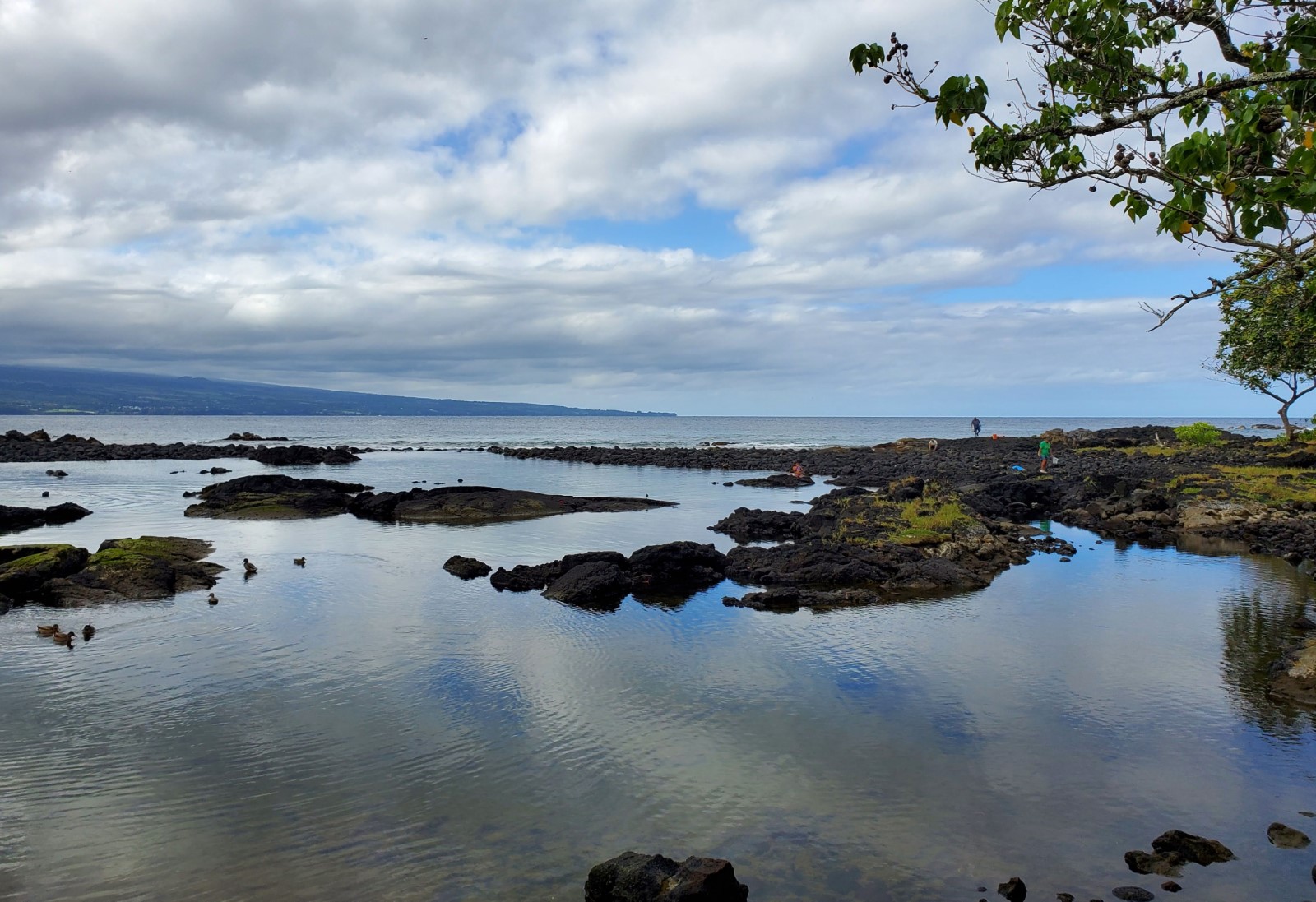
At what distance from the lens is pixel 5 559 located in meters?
19.7

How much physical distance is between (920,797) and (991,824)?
818 millimetres

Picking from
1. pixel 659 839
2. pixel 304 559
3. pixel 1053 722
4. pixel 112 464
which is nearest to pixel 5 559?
pixel 304 559

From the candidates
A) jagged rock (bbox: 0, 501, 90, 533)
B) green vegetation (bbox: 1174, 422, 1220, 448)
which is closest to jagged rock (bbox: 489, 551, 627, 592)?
jagged rock (bbox: 0, 501, 90, 533)

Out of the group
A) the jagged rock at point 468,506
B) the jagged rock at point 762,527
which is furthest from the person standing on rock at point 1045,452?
the jagged rock at point 468,506

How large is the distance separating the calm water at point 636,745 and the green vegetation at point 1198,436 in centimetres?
4794

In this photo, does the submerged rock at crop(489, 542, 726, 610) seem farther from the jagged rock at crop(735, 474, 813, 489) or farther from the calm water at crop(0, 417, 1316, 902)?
the jagged rock at crop(735, 474, 813, 489)

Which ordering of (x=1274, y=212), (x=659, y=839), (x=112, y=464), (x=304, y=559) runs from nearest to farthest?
(x=1274, y=212)
(x=659, y=839)
(x=304, y=559)
(x=112, y=464)

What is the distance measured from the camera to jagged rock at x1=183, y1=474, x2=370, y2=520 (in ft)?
115

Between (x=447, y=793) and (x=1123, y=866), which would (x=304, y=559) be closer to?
(x=447, y=793)

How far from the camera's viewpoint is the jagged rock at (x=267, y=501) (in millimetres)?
35000

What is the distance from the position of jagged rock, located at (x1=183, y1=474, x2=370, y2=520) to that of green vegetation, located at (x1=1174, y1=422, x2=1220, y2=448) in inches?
2295

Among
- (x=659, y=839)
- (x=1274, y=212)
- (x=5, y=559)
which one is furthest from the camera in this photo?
(x=5, y=559)

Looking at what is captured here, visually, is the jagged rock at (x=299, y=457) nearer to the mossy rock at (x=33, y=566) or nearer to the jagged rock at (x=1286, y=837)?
the mossy rock at (x=33, y=566)

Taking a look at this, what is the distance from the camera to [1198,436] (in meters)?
60.4
